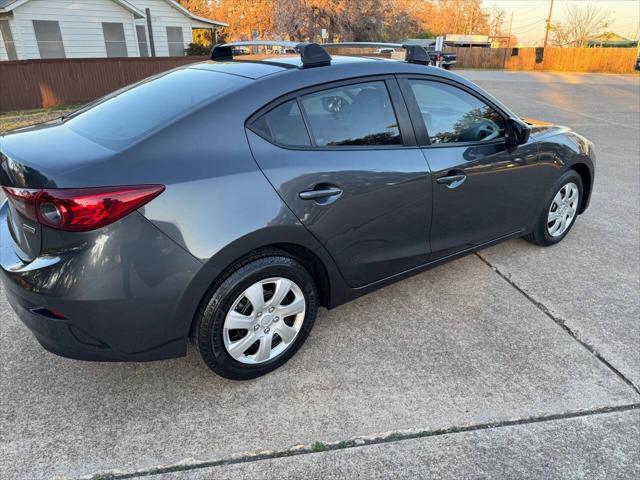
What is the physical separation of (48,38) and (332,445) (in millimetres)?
22229

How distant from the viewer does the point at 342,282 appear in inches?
113

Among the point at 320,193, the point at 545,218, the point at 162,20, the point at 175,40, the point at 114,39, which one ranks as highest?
the point at 162,20

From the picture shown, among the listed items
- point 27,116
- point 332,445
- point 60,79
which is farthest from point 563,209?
point 60,79

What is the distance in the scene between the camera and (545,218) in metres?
4.18

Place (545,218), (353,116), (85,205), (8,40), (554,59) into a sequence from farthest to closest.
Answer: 1. (554,59)
2. (8,40)
3. (545,218)
4. (353,116)
5. (85,205)

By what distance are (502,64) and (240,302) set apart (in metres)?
48.6

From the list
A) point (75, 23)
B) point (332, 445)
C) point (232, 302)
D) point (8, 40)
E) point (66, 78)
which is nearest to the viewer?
point (332, 445)

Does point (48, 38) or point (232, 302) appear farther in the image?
point (48, 38)

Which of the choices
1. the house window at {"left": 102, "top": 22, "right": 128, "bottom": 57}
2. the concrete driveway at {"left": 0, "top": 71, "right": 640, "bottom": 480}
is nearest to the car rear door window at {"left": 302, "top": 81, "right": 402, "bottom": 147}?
the concrete driveway at {"left": 0, "top": 71, "right": 640, "bottom": 480}

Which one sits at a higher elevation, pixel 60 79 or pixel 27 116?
pixel 60 79

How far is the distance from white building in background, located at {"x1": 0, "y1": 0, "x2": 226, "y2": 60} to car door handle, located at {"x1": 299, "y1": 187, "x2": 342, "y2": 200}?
64.7 feet

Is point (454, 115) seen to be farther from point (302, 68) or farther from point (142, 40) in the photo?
point (142, 40)

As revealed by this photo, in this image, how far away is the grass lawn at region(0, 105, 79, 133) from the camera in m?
10.5

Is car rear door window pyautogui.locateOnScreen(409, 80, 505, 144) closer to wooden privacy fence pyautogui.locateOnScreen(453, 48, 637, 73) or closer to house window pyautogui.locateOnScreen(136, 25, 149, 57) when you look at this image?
house window pyautogui.locateOnScreen(136, 25, 149, 57)
